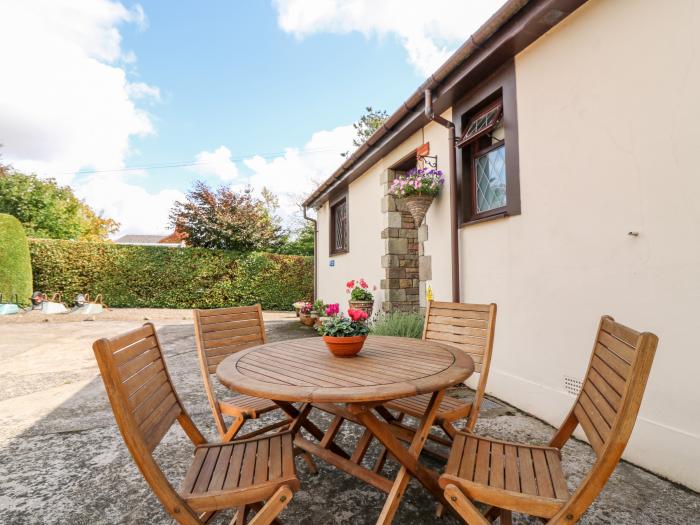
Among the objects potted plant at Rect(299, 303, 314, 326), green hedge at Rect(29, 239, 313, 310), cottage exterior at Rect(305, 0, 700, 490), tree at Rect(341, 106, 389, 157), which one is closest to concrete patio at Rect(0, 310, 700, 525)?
cottage exterior at Rect(305, 0, 700, 490)

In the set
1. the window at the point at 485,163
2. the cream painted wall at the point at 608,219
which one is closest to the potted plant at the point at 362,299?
the window at the point at 485,163

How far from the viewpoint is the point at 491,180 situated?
351 centimetres

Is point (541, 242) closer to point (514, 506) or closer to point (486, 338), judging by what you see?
point (486, 338)

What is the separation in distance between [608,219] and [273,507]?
2.51 metres

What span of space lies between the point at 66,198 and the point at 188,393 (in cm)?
1761

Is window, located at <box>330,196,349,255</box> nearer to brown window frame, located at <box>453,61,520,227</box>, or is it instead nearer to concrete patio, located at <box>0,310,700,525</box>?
brown window frame, located at <box>453,61,520,227</box>

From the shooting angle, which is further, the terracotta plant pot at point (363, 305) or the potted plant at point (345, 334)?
the terracotta plant pot at point (363, 305)

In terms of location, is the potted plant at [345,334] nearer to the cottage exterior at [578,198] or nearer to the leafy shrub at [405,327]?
the cottage exterior at [578,198]

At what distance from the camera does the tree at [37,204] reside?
1339 centimetres

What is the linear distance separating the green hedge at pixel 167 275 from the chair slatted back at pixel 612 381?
10752mm

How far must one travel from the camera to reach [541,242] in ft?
9.05

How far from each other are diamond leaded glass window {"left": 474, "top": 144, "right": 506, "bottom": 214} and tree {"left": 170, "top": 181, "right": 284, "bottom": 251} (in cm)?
987

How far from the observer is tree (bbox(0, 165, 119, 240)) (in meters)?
13.4

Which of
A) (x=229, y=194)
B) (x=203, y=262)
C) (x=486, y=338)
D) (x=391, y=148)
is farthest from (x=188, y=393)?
(x=229, y=194)
